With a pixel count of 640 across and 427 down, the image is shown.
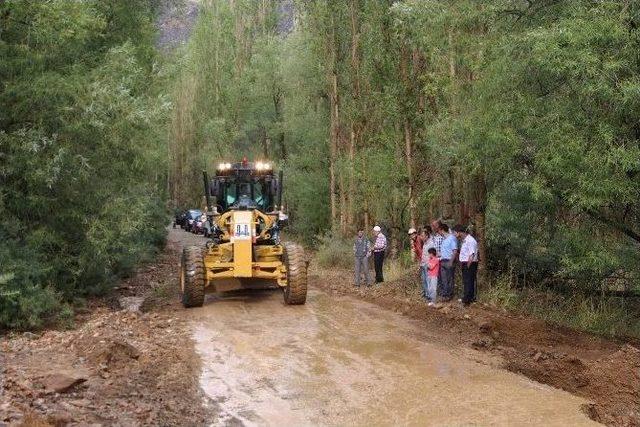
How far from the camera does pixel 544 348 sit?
34.6ft

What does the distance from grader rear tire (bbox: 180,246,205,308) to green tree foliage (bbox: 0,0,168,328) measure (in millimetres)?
2134

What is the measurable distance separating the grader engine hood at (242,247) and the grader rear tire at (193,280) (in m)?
0.74

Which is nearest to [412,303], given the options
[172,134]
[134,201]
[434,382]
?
[434,382]

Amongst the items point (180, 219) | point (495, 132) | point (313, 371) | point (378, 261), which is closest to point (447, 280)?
point (378, 261)

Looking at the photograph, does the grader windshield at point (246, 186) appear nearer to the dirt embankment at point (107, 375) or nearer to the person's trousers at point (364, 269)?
the person's trousers at point (364, 269)

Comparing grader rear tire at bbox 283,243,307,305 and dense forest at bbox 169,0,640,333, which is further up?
dense forest at bbox 169,0,640,333

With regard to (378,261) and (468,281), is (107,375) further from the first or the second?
(378,261)

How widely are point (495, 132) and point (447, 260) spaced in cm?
344

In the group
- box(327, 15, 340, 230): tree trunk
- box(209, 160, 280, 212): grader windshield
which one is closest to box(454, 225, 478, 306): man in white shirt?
box(209, 160, 280, 212): grader windshield

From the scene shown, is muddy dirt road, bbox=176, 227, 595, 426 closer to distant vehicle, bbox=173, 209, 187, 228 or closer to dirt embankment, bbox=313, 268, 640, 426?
dirt embankment, bbox=313, 268, 640, 426

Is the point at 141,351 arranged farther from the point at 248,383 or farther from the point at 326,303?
the point at 326,303

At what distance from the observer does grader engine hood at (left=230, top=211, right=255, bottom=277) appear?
543 inches

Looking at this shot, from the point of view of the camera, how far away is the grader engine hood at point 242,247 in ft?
45.3

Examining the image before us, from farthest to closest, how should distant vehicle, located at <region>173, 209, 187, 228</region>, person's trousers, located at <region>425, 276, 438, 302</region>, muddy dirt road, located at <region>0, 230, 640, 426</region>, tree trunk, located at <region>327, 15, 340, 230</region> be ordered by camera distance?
distant vehicle, located at <region>173, 209, 187, 228</region> < tree trunk, located at <region>327, 15, 340, 230</region> < person's trousers, located at <region>425, 276, 438, 302</region> < muddy dirt road, located at <region>0, 230, 640, 426</region>
